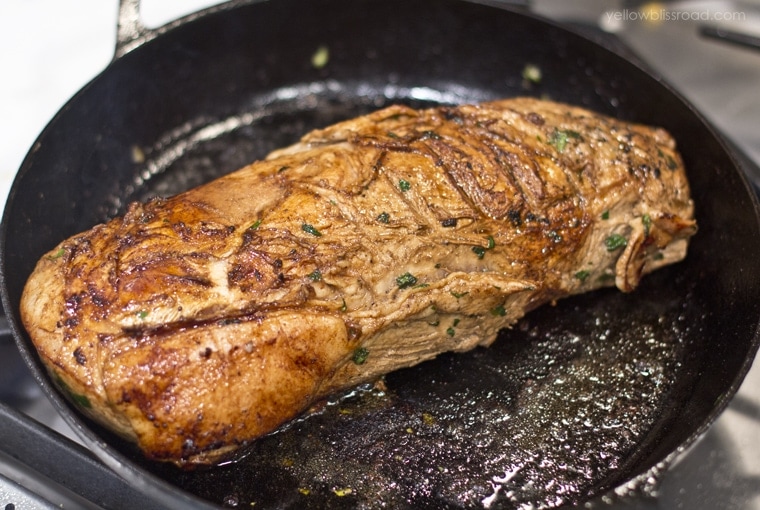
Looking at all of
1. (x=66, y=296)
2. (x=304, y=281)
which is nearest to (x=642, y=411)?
(x=304, y=281)

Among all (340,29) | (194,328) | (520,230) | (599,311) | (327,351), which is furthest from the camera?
(340,29)

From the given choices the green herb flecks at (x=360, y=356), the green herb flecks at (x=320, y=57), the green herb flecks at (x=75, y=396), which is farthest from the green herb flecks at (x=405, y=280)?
the green herb flecks at (x=320, y=57)

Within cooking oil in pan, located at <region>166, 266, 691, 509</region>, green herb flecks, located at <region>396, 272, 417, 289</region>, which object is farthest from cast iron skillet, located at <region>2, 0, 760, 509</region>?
green herb flecks, located at <region>396, 272, 417, 289</region>

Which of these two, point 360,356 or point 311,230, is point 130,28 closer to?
point 311,230

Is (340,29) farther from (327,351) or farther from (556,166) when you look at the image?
(327,351)

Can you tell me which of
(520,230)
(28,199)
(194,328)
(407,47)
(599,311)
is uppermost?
(407,47)

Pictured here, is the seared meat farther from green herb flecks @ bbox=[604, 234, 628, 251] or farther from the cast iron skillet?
the cast iron skillet

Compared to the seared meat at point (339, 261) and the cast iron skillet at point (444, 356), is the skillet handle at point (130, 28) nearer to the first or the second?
the cast iron skillet at point (444, 356)
